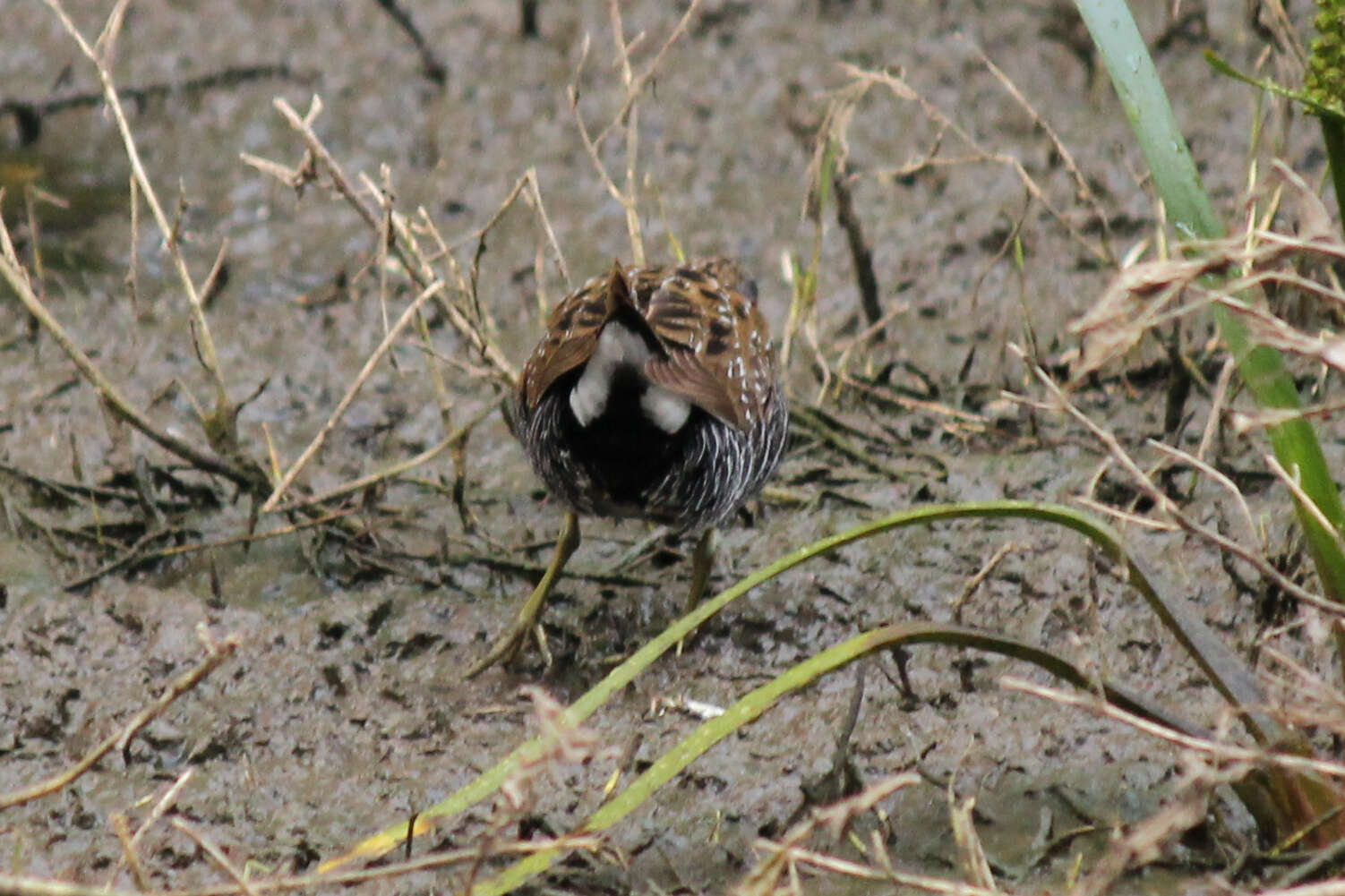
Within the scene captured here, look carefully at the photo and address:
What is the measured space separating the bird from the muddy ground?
1.11 ft

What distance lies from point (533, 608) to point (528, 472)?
935mm

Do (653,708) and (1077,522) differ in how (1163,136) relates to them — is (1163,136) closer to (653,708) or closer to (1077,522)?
(1077,522)

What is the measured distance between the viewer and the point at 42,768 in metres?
3.46

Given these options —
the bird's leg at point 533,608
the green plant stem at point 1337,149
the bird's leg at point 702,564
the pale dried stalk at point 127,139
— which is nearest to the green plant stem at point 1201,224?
the green plant stem at point 1337,149

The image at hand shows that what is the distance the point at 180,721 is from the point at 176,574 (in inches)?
28.4

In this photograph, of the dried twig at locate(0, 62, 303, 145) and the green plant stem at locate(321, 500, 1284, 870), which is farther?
the dried twig at locate(0, 62, 303, 145)

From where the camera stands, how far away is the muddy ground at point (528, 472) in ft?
11.0

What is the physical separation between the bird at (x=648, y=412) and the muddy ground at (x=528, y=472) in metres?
0.34

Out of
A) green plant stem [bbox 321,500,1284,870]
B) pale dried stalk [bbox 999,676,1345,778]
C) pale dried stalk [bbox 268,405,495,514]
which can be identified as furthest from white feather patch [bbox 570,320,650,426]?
pale dried stalk [bbox 999,676,1345,778]

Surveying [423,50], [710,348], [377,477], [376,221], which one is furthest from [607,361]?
[423,50]

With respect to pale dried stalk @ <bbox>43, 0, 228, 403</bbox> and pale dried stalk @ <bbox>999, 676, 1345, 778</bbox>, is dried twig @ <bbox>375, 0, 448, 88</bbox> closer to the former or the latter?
pale dried stalk @ <bbox>43, 0, 228, 403</bbox>

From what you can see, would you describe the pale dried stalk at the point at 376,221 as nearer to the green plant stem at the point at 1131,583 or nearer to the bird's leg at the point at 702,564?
the bird's leg at the point at 702,564

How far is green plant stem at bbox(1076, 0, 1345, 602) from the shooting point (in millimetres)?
2891

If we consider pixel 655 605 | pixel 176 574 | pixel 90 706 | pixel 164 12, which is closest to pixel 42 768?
pixel 90 706
